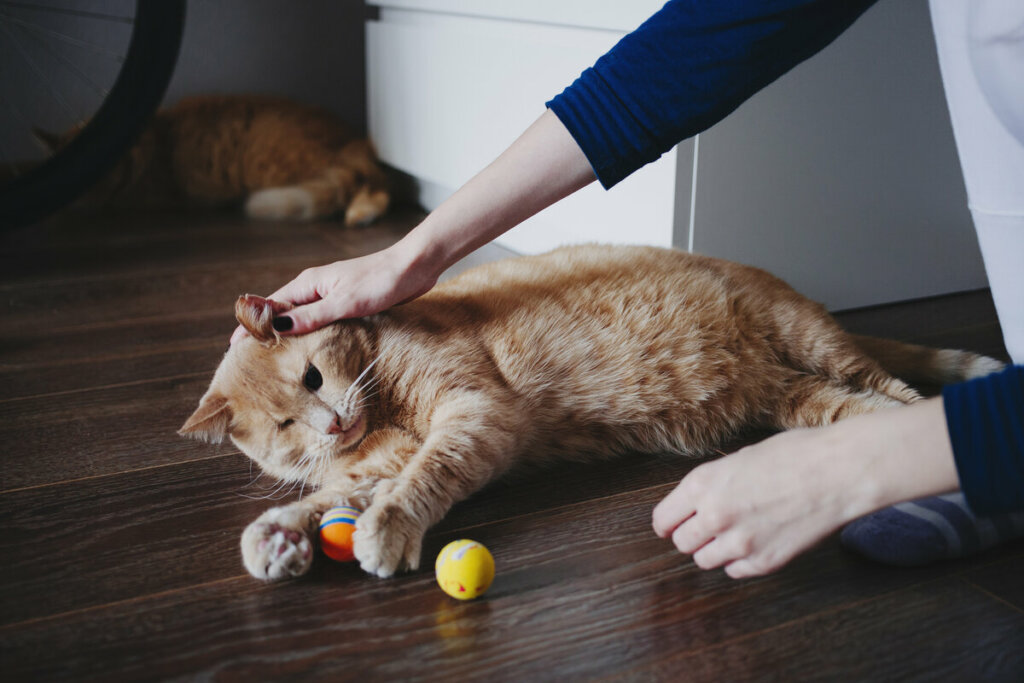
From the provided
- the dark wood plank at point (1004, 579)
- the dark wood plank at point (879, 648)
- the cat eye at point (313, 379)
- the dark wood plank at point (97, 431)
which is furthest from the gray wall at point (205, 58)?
the dark wood plank at point (1004, 579)

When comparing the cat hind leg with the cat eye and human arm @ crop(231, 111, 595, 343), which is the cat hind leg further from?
the cat eye

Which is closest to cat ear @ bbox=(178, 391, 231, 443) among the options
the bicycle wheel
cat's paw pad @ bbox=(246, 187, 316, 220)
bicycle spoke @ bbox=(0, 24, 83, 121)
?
the bicycle wheel

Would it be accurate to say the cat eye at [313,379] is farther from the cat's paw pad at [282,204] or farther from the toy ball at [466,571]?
the cat's paw pad at [282,204]

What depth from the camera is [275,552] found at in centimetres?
102

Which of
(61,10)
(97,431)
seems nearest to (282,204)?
(61,10)

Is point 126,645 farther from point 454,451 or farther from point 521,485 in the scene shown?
point 521,485

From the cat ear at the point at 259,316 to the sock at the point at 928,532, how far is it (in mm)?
806

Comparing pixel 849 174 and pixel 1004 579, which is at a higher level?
pixel 849 174

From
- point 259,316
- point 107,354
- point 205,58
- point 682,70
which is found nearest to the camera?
point 682,70

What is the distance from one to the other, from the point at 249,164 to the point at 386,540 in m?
2.40

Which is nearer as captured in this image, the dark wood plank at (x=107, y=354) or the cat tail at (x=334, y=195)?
the dark wood plank at (x=107, y=354)

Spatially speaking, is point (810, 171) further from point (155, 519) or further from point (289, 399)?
point (155, 519)

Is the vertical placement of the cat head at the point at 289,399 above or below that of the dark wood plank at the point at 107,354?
above

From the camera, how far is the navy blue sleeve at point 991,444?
74 cm
